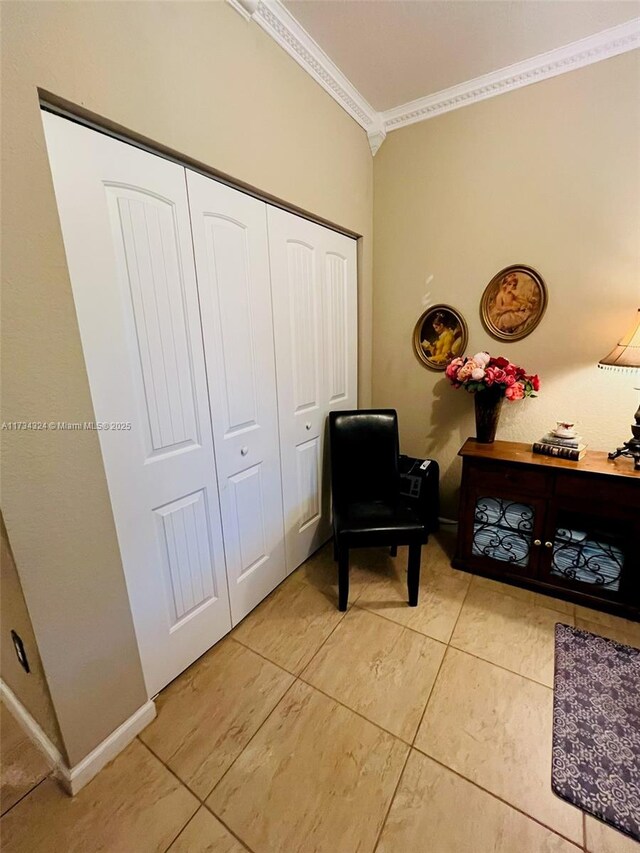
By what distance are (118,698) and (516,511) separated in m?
1.95

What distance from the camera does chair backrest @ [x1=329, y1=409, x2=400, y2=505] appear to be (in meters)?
2.06

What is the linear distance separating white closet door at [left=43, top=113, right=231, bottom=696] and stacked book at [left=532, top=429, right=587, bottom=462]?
67.2 inches

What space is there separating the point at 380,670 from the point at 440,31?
282 centimetres

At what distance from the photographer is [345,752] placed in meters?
1.18

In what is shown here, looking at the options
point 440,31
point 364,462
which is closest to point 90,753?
point 364,462

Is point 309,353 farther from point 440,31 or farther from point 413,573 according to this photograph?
point 440,31

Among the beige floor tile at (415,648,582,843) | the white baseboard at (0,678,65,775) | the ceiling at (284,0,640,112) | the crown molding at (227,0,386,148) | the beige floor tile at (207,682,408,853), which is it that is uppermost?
the ceiling at (284,0,640,112)

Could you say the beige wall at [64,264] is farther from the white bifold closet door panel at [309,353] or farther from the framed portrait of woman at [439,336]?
the framed portrait of woman at [439,336]

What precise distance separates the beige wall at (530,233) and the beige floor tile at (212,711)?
66.8 inches

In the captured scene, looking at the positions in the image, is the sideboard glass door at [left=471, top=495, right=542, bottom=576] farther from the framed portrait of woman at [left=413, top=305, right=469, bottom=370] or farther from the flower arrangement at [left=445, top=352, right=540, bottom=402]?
the framed portrait of woman at [left=413, top=305, right=469, bottom=370]

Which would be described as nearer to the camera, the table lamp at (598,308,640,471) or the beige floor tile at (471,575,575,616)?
the table lamp at (598,308,640,471)

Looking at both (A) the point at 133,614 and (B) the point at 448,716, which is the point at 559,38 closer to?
(B) the point at 448,716

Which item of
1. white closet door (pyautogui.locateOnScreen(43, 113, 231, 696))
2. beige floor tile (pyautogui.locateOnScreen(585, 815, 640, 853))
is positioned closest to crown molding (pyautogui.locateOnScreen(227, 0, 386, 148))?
white closet door (pyautogui.locateOnScreen(43, 113, 231, 696))

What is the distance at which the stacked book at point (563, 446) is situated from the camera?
1782mm
